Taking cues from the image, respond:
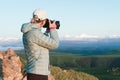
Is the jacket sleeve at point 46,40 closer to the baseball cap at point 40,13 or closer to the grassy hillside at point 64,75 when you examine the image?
the baseball cap at point 40,13

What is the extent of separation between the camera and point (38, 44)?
8.97 m

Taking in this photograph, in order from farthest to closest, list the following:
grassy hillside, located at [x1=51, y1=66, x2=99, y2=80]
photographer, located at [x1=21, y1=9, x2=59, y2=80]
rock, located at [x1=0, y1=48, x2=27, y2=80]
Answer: grassy hillside, located at [x1=51, y1=66, x2=99, y2=80]
rock, located at [x1=0, y1=48, x2=27, y2=80]
photographer, located at [x1=21, y1=9, x2=59, y2=80]

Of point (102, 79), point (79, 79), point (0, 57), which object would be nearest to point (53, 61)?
point (102, 79)

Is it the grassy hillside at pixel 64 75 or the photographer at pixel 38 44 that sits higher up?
the photographer at pixel 38 44

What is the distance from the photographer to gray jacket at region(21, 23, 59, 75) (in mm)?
8836

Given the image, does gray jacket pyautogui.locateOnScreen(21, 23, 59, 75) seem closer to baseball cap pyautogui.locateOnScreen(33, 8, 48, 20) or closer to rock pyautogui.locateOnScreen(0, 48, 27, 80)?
baseball cap pyautogui.locateOnScreen(33, 8, 48, 20)

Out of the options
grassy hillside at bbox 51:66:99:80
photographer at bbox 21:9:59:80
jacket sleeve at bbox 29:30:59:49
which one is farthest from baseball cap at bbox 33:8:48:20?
grassy hillside at bbox 51:66:99:80

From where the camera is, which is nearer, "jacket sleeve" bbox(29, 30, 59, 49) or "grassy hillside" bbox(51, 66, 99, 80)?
"jacket sleeve" bbox(29, 30, 59, 49)

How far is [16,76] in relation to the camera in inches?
522

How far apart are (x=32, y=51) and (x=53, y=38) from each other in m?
0.54

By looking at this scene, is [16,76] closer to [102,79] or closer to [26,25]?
[26,25]

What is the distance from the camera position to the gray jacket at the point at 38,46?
884 centimetres

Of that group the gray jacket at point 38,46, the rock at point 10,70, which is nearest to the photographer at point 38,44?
the gray jacket at point 38,46

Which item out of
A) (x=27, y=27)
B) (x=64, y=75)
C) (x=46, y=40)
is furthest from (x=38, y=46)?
(x=64, y=75)
